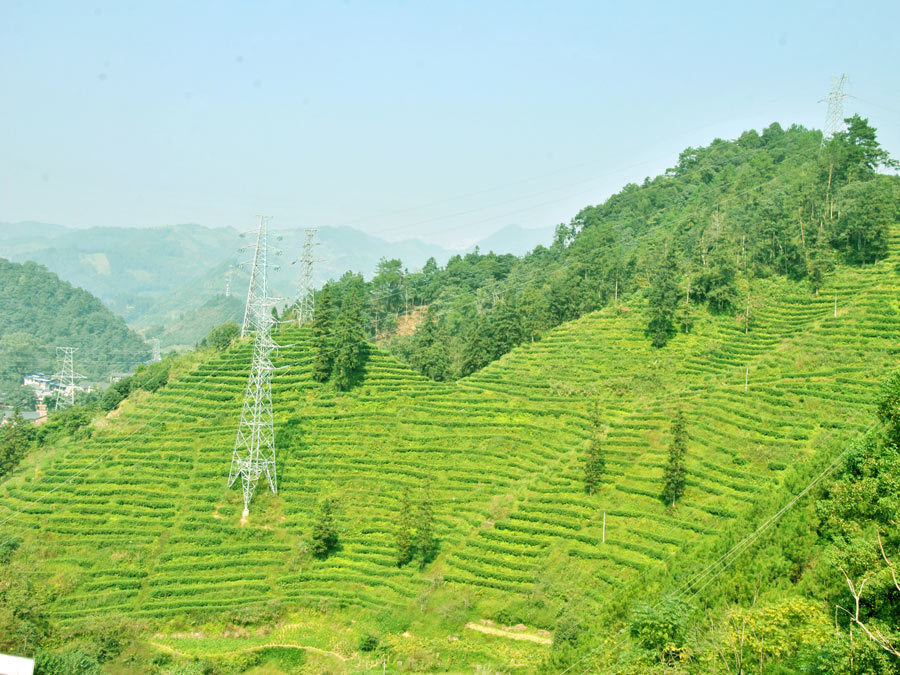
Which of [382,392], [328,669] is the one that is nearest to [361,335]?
[382,392]

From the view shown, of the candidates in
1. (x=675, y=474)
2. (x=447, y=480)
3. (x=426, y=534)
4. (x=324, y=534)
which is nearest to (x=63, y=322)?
(x=447, y=480)

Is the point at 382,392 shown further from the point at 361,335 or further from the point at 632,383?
the point at 632,383

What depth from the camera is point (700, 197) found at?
66.5 metres

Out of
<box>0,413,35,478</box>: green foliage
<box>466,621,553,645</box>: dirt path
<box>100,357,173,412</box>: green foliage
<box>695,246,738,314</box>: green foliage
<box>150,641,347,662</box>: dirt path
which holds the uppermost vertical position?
<box>695,246,738,314</box>: green foliage

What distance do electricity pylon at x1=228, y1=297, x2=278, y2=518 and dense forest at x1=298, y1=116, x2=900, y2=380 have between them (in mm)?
7324

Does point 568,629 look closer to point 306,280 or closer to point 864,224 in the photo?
point 306,280

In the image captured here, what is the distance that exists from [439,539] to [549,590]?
5989 mm

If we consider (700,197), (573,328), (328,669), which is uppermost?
(700,197)

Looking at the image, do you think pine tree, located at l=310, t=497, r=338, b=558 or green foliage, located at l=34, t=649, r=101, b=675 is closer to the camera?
green foliage, located at l=34, t=649, r=101, b=675

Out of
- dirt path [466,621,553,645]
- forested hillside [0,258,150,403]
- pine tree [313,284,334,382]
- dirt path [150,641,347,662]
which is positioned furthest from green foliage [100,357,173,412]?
forested hillside [0,258,150,403]

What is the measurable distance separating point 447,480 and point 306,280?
16214 millimetres

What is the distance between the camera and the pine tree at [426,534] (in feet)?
93.2

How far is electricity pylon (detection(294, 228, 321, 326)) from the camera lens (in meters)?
40.6

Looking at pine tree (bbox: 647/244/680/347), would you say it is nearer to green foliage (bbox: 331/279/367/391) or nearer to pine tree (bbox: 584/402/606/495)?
pine tree (bbox: 584/402/606/495)
